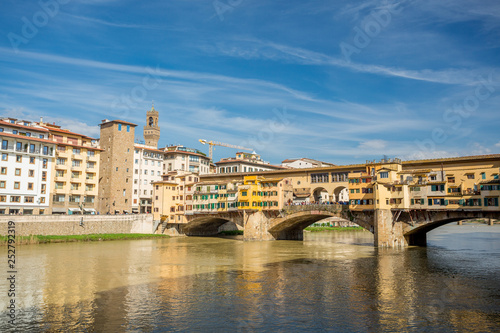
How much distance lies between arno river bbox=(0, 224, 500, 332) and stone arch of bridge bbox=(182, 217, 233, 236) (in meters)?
36.5

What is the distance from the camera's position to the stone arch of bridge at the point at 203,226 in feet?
277

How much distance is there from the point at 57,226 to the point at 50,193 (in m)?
12.5

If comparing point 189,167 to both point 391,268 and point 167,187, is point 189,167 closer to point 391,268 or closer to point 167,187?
point 167,187

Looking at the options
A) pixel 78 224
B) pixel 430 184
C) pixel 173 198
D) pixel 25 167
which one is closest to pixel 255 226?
pixel 173 198

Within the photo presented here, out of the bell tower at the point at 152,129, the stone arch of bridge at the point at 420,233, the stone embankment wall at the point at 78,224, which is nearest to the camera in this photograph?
the stone arch of bridge at the point at 420,233

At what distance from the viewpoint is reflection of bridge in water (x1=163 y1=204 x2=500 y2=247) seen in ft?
181

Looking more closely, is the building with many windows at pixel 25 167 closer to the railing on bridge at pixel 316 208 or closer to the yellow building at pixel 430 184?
the railing on bridge at pixel 316 208

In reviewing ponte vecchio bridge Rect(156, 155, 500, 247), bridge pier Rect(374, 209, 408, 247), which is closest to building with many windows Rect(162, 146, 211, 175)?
ponte vecchio bridge Rect(156, 155, 500, 247)

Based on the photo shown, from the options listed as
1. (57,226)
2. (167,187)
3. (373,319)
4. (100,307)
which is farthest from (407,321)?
(167,187)

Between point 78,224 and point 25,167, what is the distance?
14.5 meters

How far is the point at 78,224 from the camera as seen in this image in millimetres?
68688

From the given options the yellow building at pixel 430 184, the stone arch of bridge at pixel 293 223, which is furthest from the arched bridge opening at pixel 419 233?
the stone arch of bridge at pixel 293 223

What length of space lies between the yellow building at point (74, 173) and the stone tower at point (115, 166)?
2908 mm

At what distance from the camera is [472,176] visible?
53.5 meters
